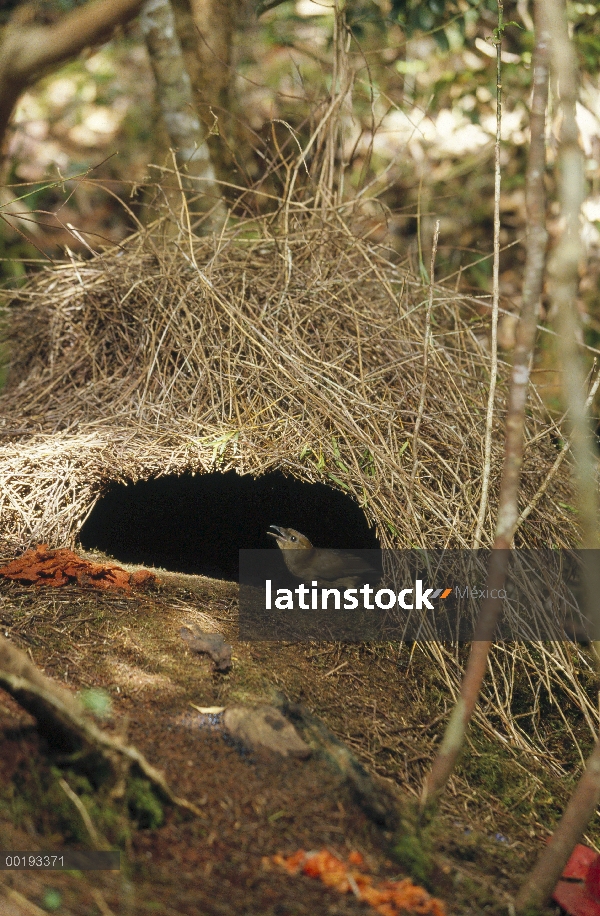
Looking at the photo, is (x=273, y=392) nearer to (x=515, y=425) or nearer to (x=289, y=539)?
(x=289, y=539)

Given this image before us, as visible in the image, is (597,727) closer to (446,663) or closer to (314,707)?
(446,663)

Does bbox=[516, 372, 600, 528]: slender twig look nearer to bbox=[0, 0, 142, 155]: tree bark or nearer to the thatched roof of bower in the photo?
the thatched roof of bower

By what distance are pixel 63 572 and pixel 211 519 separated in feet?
4.29

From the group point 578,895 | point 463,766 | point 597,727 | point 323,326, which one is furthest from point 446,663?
point 323,326

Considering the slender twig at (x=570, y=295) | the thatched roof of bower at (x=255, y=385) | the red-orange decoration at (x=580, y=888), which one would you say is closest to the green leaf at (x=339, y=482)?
the thatched roof of bower at (x=255, y=385)

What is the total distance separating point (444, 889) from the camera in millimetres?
1959

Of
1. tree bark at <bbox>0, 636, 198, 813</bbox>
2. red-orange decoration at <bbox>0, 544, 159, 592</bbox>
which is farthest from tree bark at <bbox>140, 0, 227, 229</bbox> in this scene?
tree bark at <bbox>0, 636, 198, 813</bbox>

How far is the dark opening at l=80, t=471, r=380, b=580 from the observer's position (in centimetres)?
390

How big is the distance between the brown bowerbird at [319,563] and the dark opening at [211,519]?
16 centimetres

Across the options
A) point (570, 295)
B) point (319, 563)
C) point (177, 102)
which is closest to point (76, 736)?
point (570, 295)

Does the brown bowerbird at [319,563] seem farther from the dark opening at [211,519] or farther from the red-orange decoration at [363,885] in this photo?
the red-orange decoration at [363,885]

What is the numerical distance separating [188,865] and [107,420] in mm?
2538

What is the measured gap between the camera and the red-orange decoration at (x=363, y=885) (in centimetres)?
179

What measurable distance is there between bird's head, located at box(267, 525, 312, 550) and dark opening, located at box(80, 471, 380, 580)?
187 millimetres
